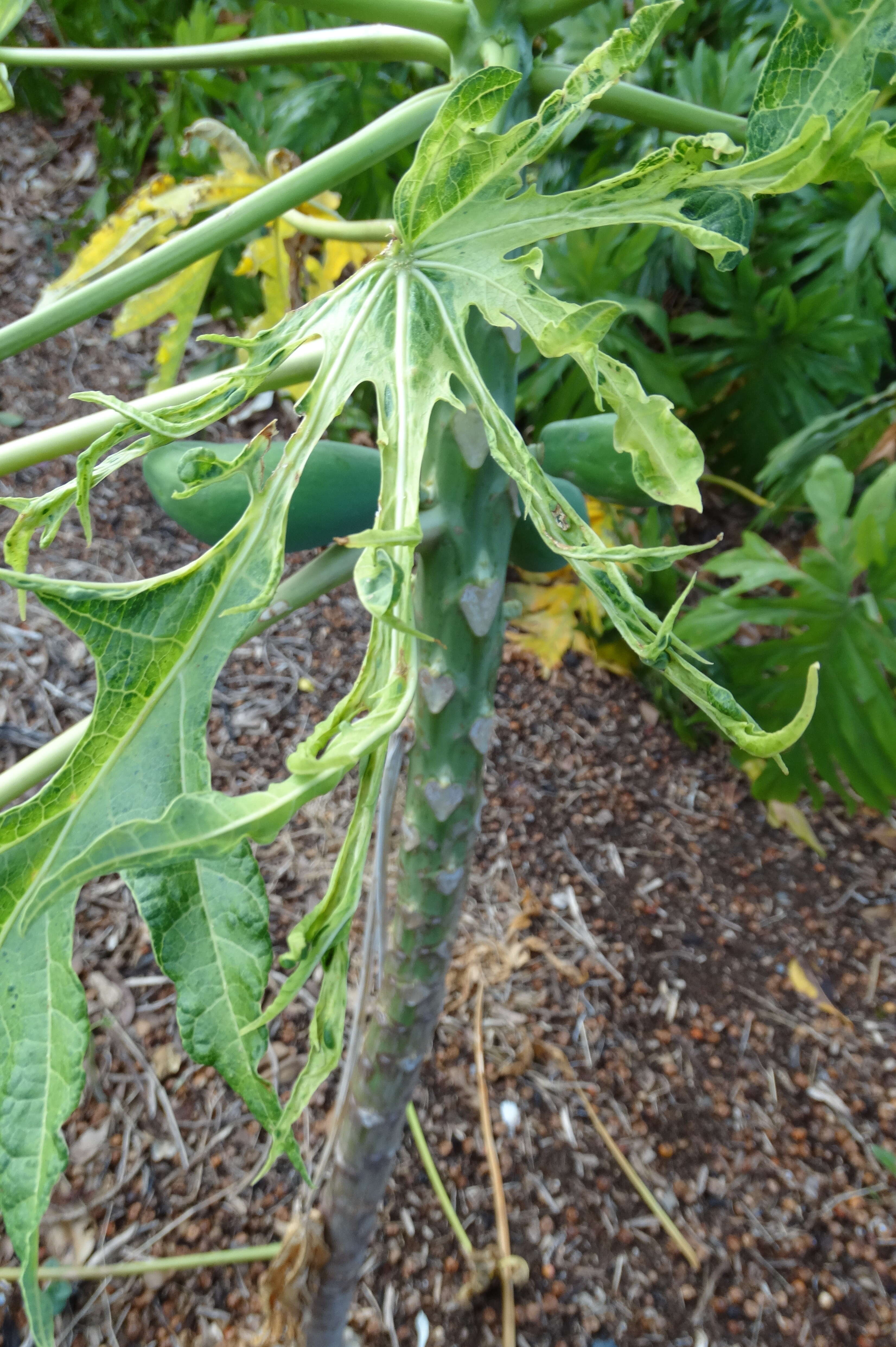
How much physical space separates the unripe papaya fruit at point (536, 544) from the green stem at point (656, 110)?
26cm

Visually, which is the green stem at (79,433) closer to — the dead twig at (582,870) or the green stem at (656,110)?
the green stem at (656,110)

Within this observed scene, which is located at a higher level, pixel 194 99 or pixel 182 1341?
pixel 194 99

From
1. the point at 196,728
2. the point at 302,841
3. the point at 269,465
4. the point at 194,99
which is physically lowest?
the point at 302,841

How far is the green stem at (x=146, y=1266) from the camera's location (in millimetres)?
1129

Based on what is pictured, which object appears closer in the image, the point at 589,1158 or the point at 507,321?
the point at 507,321

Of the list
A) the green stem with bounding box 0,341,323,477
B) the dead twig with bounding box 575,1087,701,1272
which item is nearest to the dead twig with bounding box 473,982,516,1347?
the dead twig with bounding box 575,1087,701,1272

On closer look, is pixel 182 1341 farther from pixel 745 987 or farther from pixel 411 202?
pixel 411 202

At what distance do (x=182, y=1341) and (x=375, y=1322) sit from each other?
251 millimetres

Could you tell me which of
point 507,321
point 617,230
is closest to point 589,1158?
point 507,321

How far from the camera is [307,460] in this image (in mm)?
446

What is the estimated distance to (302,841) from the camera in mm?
1636

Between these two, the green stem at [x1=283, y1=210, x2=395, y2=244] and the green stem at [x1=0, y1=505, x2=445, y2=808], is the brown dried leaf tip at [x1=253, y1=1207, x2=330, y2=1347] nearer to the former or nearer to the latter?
the green stem at [x1=0, y1=505, x2=445, y2=808]

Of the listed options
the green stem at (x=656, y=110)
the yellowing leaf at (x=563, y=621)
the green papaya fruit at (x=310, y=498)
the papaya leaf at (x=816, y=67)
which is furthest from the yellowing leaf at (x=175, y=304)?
the yellowing leaf at (x=563, y=621)

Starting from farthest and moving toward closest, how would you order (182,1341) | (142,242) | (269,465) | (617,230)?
(617,230), (182,1341), (142,242), (269,465)
